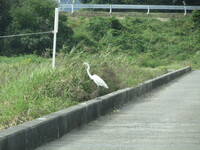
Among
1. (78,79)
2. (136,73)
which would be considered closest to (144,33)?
(136,73)

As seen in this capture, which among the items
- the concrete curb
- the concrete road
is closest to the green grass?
the concrete curb

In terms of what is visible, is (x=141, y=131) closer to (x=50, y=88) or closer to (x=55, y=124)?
(x=55, y=124)

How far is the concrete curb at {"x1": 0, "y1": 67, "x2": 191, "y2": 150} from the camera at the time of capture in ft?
24.9

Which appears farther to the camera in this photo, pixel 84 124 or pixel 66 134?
pixel 84 124

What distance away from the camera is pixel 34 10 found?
51938 mm

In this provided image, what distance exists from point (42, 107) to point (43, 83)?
1.58m

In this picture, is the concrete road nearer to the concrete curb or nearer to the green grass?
the concrete curb

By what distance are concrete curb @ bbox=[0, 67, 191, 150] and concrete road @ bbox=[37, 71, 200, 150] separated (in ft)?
0.45

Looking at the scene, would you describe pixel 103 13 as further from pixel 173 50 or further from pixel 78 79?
pixel 78 79

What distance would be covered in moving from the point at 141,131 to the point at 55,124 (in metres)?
1.68

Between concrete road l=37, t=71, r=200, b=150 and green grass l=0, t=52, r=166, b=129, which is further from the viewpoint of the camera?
green grass l=0, t=52, r=166, b=129

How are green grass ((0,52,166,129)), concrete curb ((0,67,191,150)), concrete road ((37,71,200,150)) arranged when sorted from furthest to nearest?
1. green grass ((0,52,166,129))
2. concrete road ((37,71,200,150))
3. concrete curb ((0,67,191,150))

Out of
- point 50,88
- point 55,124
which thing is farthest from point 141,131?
point 50,88

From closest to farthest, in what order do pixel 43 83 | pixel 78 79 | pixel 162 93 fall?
pixel 43 83
pixel 78 79
pixel 162 93
